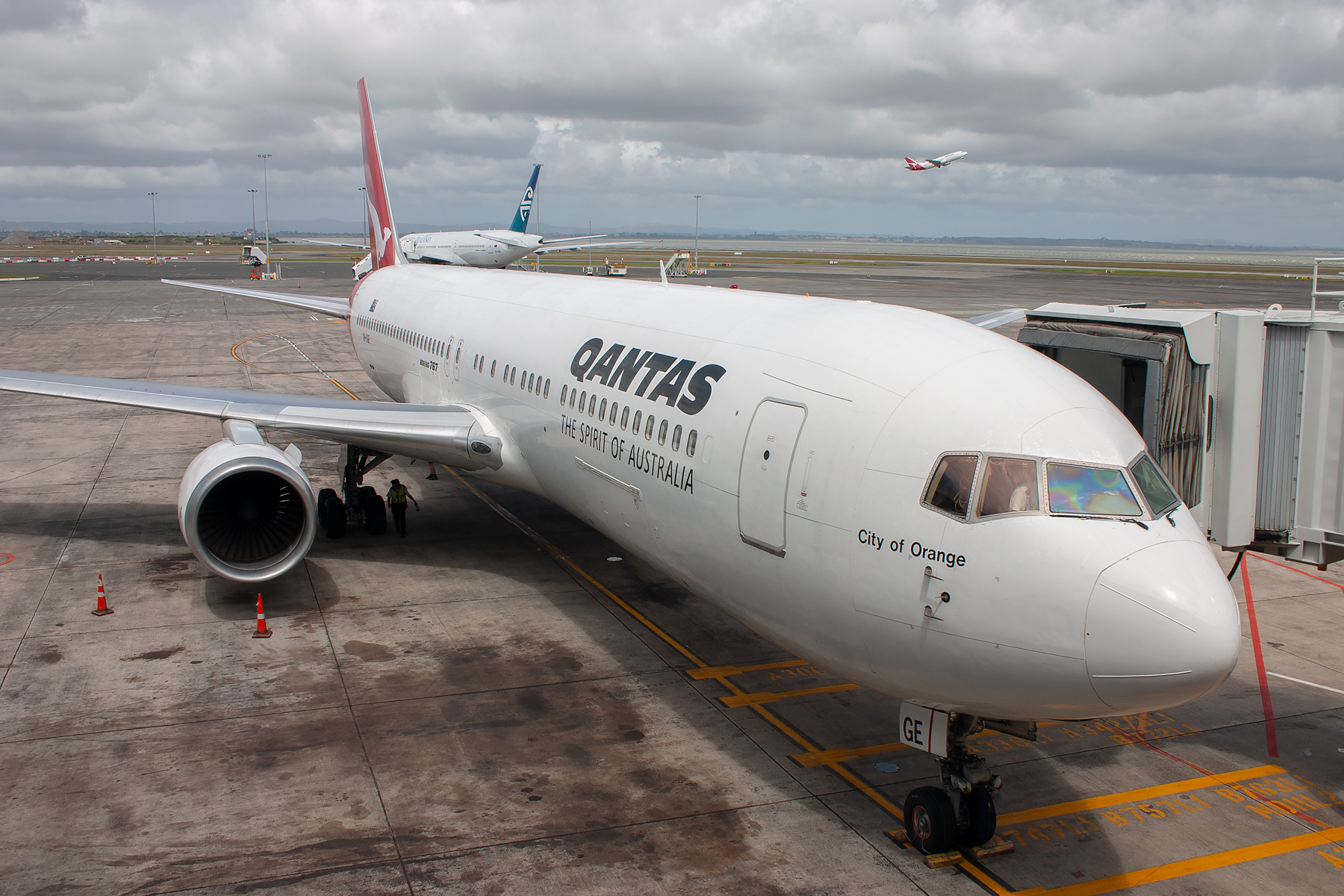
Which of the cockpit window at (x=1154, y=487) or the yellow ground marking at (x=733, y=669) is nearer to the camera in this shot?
the cockpit window at (x=1154, y=487)

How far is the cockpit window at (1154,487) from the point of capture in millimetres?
7293

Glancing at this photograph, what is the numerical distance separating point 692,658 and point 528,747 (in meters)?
3.06

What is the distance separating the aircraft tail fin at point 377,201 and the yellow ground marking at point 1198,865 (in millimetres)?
22366

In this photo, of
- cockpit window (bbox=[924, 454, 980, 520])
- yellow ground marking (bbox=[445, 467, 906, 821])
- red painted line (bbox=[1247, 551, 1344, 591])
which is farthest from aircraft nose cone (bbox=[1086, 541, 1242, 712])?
red painted line (bbox=[1247, 551, 1344, 591])

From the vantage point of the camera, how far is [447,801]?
30.6 feet

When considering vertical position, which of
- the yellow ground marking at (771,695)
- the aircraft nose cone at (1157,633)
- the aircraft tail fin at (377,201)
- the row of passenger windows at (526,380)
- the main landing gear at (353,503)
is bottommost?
the yellow ground marking at (771,695)

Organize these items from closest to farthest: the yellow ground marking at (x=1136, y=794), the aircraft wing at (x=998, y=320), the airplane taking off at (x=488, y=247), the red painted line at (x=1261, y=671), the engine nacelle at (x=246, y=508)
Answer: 1. the yellow ground marking at (x=1136, y=794)
2. the red painted line at (x=1261, y=671)
3. the engine nacelle at (x=246, y=508)
4. the aircraft wing at (x=998, y=320)
5. the airplane taking off at (x=488, y=247)

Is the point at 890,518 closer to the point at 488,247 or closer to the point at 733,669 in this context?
the point at 733,669

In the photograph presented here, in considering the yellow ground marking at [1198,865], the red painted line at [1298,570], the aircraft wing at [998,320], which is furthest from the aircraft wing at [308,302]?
the yellow ground marking at [1198,865]

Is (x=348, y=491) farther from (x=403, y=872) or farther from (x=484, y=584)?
(x=403, y=872)

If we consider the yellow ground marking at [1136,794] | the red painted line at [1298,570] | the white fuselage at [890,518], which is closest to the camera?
the white fuselage at [890,518]

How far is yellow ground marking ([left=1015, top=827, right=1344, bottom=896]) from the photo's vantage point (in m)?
8.18

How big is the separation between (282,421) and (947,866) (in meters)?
12.0

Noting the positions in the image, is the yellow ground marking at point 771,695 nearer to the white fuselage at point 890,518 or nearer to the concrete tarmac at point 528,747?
the concrete tarmac at point 528,747
